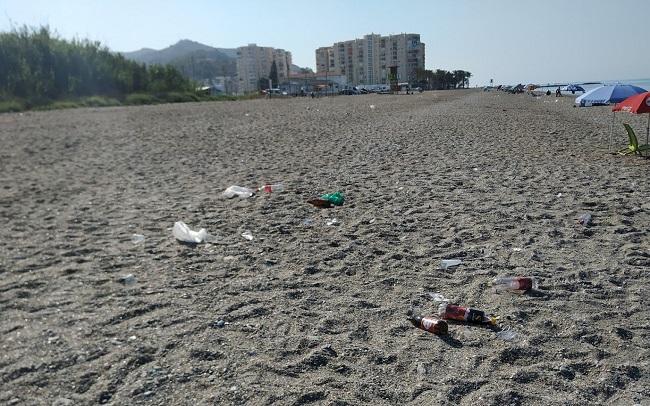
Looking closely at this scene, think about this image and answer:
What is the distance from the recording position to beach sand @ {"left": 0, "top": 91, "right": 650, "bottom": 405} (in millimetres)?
2445

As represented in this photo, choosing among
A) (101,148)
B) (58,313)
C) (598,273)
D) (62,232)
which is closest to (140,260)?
(58,313)

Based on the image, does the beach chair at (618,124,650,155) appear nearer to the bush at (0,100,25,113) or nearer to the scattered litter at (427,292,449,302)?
the scattered litter at (427,292,449,302)

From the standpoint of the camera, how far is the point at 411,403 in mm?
2291

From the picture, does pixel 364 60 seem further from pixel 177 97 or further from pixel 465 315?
pixel 465 315

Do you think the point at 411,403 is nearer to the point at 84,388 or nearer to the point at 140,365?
the point at 140,365

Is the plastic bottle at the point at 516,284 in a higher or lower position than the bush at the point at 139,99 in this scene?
lower

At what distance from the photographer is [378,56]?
528ft

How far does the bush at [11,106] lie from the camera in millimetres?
27255

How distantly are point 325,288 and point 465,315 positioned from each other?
1.04 meters

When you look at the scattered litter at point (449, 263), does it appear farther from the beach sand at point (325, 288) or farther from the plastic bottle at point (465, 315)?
the plastic bottle at point (465, 315)

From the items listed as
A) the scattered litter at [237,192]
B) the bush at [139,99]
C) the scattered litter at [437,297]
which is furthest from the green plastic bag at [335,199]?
the bush at [139,99]

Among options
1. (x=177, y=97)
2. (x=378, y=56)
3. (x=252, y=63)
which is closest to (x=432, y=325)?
(x=177, y=97)

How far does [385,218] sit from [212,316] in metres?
2.71

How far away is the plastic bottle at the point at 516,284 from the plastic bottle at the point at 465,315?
506mm
